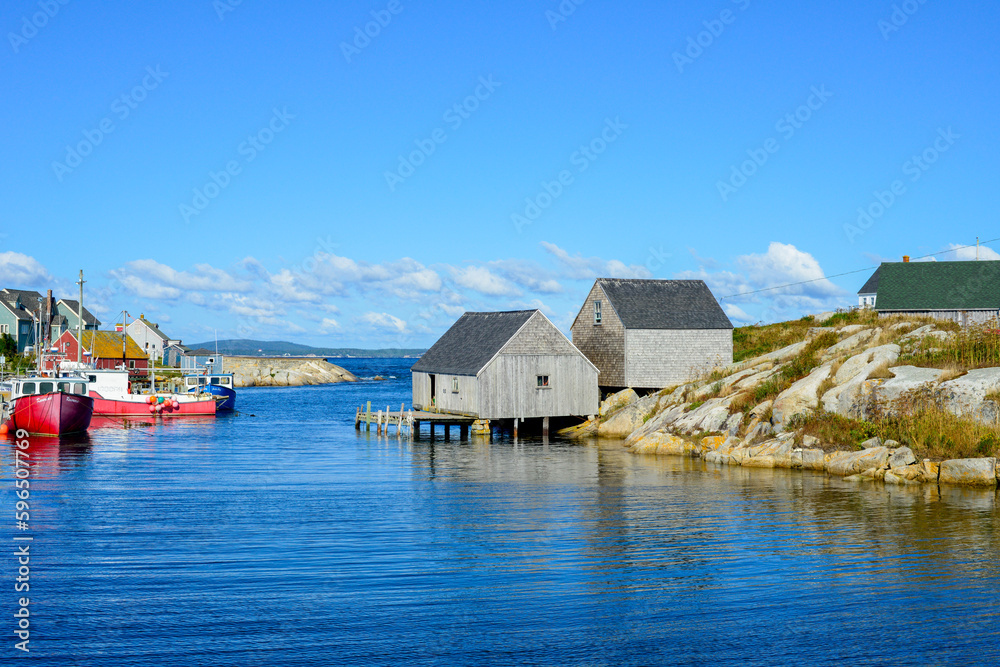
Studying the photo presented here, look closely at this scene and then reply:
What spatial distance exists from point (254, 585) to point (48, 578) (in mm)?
4632

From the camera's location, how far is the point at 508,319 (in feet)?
174

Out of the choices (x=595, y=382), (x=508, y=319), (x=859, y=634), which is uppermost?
(x=508, y=319)

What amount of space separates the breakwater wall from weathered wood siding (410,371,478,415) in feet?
293

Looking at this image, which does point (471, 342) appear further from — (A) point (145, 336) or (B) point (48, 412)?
(A) point (145, 336)

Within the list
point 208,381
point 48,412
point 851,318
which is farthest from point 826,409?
point 208,381

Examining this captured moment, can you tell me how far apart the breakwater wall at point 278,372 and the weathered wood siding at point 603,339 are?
9614cm

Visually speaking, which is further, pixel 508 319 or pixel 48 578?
pixel 508 319

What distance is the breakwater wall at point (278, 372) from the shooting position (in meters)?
145

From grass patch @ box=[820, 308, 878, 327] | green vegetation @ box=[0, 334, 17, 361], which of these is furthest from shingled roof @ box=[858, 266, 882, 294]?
green vegetation @ box=[0, 334, 17, 361]

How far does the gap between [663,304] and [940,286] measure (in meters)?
23.6

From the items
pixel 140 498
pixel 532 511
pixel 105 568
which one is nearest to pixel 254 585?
pixel 105 568

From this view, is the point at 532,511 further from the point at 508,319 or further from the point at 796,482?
the point at 508,319

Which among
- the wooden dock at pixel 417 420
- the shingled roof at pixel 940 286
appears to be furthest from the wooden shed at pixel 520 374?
the shingled roof at pixel 940 286

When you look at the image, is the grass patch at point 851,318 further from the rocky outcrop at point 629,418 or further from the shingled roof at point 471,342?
the shingled roof at point 471,342
